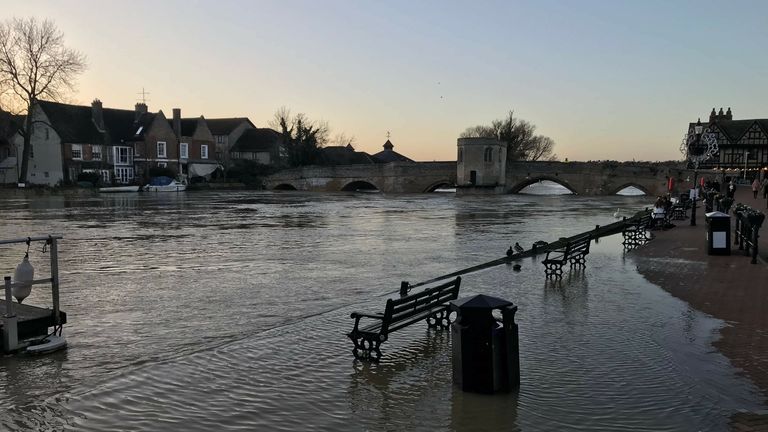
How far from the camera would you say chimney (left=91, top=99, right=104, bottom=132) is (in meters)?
73.6

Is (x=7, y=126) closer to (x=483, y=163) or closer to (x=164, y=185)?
(x=164, y=185)

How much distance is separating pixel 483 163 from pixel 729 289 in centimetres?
6128

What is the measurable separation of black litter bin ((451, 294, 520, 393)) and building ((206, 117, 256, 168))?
3508 inches

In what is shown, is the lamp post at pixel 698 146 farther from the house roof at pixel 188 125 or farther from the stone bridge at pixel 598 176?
the house roof at pixel 188 125

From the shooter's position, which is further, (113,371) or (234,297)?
(234,297)

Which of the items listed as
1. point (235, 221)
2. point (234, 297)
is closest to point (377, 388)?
point (234, 297)

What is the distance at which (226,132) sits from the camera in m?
94.2

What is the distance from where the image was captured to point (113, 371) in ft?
22.5

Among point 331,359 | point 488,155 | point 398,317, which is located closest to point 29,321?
point 331,359

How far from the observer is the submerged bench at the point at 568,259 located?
Result: 12.7 m

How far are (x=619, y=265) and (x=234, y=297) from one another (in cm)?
904

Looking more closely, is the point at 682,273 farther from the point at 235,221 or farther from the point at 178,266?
the point at 235,221

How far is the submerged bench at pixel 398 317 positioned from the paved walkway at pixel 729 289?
138 inches

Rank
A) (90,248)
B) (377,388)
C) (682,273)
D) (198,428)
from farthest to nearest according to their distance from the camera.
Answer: (90,248), (682,273), (377,388), (198,428)
